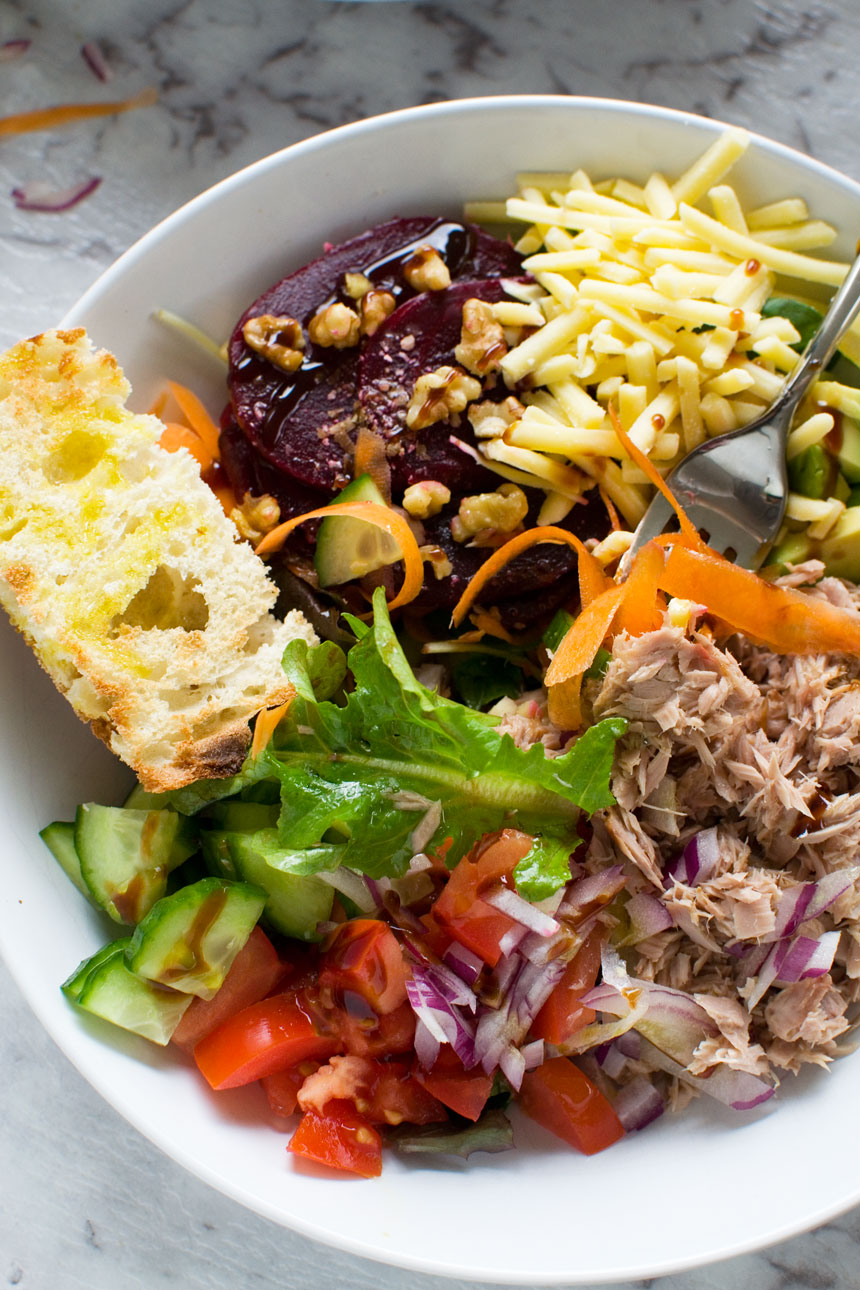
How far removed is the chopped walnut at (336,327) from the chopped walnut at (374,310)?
2cm

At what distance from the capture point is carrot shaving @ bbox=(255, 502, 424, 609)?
2225mm

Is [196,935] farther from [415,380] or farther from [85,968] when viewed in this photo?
[415,380]

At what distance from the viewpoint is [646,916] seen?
7.03 feet

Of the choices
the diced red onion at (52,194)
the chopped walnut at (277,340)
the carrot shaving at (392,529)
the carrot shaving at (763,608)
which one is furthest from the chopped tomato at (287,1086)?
the diced red onion at (52,194)

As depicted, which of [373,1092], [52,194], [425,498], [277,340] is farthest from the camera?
[52,194]

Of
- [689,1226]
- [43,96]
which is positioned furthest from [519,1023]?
[43,96]

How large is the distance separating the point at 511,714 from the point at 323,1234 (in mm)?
1115

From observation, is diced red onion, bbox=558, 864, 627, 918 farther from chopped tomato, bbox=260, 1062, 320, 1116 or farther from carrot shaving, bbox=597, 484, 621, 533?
carrot shaving, bbox=597, 484, 621, 533

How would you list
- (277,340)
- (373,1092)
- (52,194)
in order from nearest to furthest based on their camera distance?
(373,1092), (277,340), (52,194)

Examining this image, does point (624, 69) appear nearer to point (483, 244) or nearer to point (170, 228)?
point (483, 244)

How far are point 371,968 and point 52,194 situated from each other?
7.45 feet

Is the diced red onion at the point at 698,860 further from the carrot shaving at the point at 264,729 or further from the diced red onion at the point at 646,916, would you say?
the carrot shaving at the point at 264,729

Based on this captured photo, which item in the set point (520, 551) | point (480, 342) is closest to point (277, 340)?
point (480, 342)

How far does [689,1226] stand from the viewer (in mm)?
2047
